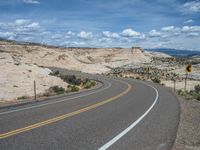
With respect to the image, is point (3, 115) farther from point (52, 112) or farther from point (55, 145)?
point (55, 145)

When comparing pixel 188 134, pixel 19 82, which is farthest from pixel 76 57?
pixel 188 134

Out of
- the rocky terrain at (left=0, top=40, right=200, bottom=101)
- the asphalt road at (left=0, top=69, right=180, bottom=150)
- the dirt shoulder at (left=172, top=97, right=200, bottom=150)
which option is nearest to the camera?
the asphalt road at (left=0, top=69, right=180, bottom=150)

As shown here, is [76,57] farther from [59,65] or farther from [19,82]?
[19,82]

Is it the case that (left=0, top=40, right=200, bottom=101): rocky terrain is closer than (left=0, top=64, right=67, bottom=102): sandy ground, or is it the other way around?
(left=0, top=64, right=67, bottom=102): sandy ground

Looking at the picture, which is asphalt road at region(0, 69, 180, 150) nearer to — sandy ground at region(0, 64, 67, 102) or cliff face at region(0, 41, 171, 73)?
sandy ground at region(0, 64, 67, 102)

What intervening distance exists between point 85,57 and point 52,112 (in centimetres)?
11679

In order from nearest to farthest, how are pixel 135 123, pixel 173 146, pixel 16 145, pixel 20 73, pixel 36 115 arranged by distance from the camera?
1. pixel 16 145
2. pixel 173 146
3. pixel 135 123
4. pixel 36 115
5. pixel 20 73

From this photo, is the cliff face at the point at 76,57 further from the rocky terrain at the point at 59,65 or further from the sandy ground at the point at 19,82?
the sandy ground at the point at 19,82

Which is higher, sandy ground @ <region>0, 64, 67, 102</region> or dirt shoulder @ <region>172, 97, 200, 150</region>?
dirt shoulder @ <region>172, 97, 200, 150</region>

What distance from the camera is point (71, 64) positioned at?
10050 centimetres

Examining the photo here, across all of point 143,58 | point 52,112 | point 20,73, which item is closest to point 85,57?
point 143,58

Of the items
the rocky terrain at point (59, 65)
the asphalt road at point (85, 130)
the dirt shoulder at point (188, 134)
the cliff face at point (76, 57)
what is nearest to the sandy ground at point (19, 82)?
the rocky terrain at point (59, 65)

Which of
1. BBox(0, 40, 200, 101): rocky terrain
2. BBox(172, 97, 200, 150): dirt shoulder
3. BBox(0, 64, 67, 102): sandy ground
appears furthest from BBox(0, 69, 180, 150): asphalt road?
BBox(0, 64, 67, 102): sandy ground

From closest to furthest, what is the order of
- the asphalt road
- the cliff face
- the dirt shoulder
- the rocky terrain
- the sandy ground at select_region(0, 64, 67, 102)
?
the asphalt road < the dirt shoulder < the sandy ground at select_region(0, 64, 67, 102) < the rocky terrain < the cliff face
